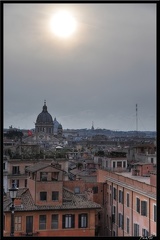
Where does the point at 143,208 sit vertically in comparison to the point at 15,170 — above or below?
below

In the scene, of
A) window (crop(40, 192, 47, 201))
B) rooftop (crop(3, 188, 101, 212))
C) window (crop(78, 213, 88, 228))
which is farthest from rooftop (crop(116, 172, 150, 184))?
window (crop(40, 192, 47, 201))

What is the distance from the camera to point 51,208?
17.3ft

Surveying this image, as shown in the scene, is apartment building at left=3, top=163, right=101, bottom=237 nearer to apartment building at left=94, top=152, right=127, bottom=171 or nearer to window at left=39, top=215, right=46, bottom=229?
window at left=39, top=215, right=46, bottom=229

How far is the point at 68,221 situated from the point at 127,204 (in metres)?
1.05

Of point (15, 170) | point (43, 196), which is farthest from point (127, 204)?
point (15, 170)

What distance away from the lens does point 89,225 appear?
16.3ft

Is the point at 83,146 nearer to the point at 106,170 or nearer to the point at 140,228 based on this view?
the point at 140,228

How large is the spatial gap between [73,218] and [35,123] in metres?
2.44

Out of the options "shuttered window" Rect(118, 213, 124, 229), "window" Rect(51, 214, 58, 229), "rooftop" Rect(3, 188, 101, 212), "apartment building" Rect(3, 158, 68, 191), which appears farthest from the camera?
"shuttered window" Rect(118, 213, 124, 229)

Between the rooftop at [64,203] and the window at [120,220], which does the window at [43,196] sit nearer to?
the rooftop at [64,203]

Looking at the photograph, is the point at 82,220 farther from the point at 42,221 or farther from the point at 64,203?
the point at 42,221

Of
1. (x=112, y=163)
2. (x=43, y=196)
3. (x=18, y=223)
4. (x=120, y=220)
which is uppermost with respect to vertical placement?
(x=112, y=163)

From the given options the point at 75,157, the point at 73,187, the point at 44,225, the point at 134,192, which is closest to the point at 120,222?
the point at 134,192

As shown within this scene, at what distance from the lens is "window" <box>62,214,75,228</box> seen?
16.6 ft
